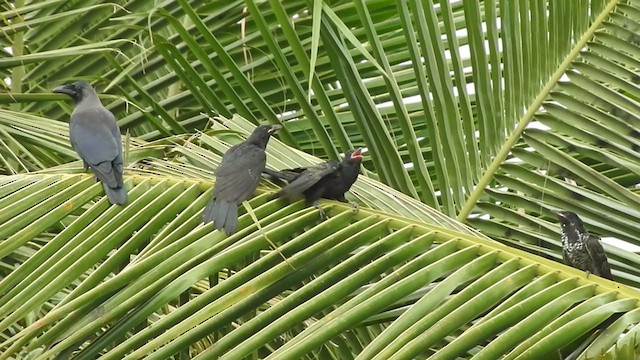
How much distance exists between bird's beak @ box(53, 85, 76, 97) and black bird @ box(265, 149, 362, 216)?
983 mm

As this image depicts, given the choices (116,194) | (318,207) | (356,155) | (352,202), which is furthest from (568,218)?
(116,194)

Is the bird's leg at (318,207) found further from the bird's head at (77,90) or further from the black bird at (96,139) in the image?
the bird's head at (77,90)

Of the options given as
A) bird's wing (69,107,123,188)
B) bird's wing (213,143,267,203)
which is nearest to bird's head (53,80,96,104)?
bird's wing (69,107,123,188)

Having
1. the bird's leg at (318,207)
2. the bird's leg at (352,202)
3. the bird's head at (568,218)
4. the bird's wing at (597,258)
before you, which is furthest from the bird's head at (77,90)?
the bird's wing at (597,258)

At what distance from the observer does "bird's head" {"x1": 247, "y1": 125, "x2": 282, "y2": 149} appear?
2834 mm

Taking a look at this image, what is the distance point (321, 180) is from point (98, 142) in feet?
2.24

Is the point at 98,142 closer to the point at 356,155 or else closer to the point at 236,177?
the point at 236,177

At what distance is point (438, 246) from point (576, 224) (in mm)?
1042

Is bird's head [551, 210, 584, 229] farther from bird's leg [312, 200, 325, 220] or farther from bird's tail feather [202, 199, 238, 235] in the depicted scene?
bird's tail feather [202, 199, 238, 235]

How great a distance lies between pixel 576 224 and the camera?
9.89 ft

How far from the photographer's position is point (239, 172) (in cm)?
252

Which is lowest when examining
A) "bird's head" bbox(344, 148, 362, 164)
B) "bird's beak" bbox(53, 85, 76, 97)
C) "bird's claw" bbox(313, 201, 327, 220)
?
"bird's claw" bbox(313, 201, 327, 220)

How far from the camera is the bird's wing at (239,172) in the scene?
2398 mm

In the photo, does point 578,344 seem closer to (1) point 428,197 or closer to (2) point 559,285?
(2) point 559,285
